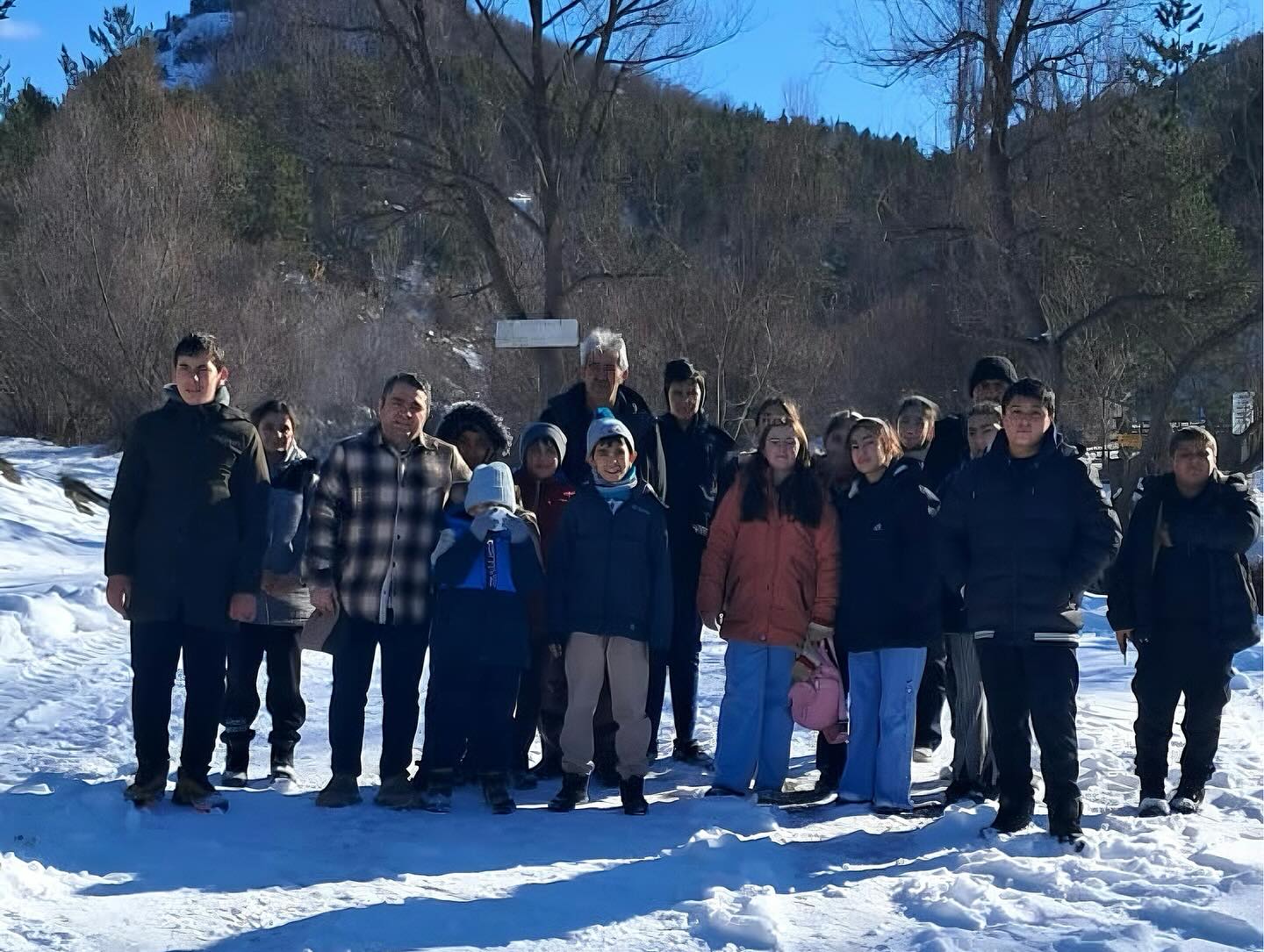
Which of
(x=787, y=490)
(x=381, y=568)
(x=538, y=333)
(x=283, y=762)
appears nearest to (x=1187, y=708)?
(x=787, y=490)

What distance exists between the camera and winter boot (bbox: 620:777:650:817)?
5.21 meters

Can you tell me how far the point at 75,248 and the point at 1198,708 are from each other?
23653 millimetres

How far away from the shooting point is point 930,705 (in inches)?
257

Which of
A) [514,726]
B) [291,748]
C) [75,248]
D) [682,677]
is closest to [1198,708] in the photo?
[682,677]

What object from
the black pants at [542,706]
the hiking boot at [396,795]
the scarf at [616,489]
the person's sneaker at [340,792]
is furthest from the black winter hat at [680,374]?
the person's sneaker at [340,792]

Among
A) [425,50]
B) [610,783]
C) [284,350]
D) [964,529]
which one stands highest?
[425,50]

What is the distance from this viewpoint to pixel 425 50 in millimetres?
14516

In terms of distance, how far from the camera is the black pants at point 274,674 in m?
5.77

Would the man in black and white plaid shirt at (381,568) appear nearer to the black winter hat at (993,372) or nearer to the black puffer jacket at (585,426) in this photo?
the black puffer jacket at (585,426)

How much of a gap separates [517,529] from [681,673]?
1363mm

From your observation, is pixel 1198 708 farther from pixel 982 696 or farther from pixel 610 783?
pixel 610 783

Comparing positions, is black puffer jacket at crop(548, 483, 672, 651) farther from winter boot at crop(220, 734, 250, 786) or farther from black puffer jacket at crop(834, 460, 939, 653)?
winter boot at crop(220, 734, 250, 786)

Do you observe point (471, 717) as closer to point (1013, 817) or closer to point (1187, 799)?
point (1013, 817)

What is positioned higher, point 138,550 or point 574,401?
point 574,401
